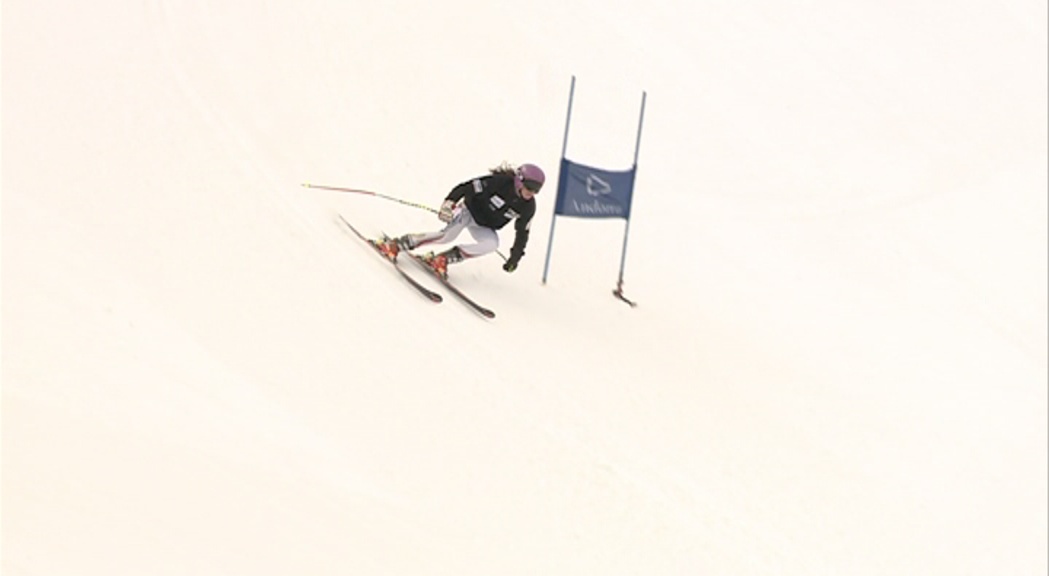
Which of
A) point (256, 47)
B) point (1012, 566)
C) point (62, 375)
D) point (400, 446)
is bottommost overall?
point (1012, 566)

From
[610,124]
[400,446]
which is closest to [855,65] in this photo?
[610,124]

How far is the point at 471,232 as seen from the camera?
883 cm

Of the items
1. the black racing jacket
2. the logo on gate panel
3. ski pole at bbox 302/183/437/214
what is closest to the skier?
the black racing jacket

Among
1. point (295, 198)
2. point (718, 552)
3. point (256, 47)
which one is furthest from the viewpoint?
point (256, 47)

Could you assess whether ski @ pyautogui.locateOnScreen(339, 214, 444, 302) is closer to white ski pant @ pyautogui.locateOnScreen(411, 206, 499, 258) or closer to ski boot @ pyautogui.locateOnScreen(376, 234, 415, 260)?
ski boot @ pyautogui.locateOnScreen(376, 234, 415, 260)

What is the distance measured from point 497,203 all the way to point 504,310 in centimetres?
80

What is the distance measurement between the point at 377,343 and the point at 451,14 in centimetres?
776

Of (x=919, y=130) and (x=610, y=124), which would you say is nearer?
(x=610, y=124)

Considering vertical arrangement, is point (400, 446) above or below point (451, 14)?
below

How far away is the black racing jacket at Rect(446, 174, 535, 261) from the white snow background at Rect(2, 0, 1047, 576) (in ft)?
1.91

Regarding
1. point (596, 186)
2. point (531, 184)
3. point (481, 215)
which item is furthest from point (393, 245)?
point (596, 186)

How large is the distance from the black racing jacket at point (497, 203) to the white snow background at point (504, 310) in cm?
58

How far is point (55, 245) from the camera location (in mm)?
6676

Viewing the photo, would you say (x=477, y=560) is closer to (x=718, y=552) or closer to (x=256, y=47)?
(x=718, y=552)
